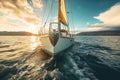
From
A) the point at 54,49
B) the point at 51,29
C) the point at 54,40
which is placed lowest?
the point at 54,49

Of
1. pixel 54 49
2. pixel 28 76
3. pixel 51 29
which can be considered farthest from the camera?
pixel 51 29

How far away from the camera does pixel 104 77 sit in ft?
26.6

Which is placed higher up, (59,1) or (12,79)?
(59,1)

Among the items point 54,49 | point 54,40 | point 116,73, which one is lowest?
point 116,73

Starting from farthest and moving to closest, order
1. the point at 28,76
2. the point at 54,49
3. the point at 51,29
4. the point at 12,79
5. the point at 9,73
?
the point at 51,29 < the point at 54,49 < the point at 9,73 < the point at 28,76 < the point at 12,79

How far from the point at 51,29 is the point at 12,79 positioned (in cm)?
923

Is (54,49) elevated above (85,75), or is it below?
above

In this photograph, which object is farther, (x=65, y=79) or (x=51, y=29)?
(x=51, y=29)

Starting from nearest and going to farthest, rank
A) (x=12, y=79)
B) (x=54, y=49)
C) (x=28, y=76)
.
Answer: (x=12, y=79), (x=28, y=76), (x=54, y=49)

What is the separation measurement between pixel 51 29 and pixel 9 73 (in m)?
8.49

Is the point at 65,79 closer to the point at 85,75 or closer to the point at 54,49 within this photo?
the point at 85,75

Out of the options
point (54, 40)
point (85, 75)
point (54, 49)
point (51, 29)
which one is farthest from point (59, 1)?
point (85, 75)

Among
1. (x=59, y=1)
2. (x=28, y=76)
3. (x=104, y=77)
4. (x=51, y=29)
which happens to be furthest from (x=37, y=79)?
(x=59, y=1)

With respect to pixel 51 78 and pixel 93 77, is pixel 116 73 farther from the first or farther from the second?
pixel 51 78
